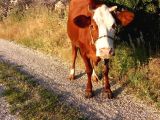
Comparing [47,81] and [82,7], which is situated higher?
[82,7]

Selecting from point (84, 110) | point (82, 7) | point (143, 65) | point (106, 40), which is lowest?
point (84, 110)

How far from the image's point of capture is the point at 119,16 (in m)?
8.02

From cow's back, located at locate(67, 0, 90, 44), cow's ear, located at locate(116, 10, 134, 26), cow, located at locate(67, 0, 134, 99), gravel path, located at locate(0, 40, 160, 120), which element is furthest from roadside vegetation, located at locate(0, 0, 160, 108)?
cow's ear, located at locate(116, 10, 134, 26)

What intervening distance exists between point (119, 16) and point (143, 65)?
1962 mm

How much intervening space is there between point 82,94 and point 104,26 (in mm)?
1776

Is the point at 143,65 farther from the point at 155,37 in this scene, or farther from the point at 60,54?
the point at 60,54

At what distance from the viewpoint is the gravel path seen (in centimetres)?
752

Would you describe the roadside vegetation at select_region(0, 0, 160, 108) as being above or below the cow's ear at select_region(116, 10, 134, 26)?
below

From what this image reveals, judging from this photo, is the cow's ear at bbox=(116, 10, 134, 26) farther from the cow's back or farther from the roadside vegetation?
the roadside vegetation

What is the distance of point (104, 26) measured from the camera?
24.9ft

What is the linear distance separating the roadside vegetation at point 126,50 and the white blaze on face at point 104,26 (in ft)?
4.96

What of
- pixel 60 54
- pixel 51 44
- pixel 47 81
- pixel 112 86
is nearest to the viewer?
pixel 112 86

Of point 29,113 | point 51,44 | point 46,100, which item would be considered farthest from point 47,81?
point 51,44

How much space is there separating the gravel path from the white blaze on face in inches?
42.0
